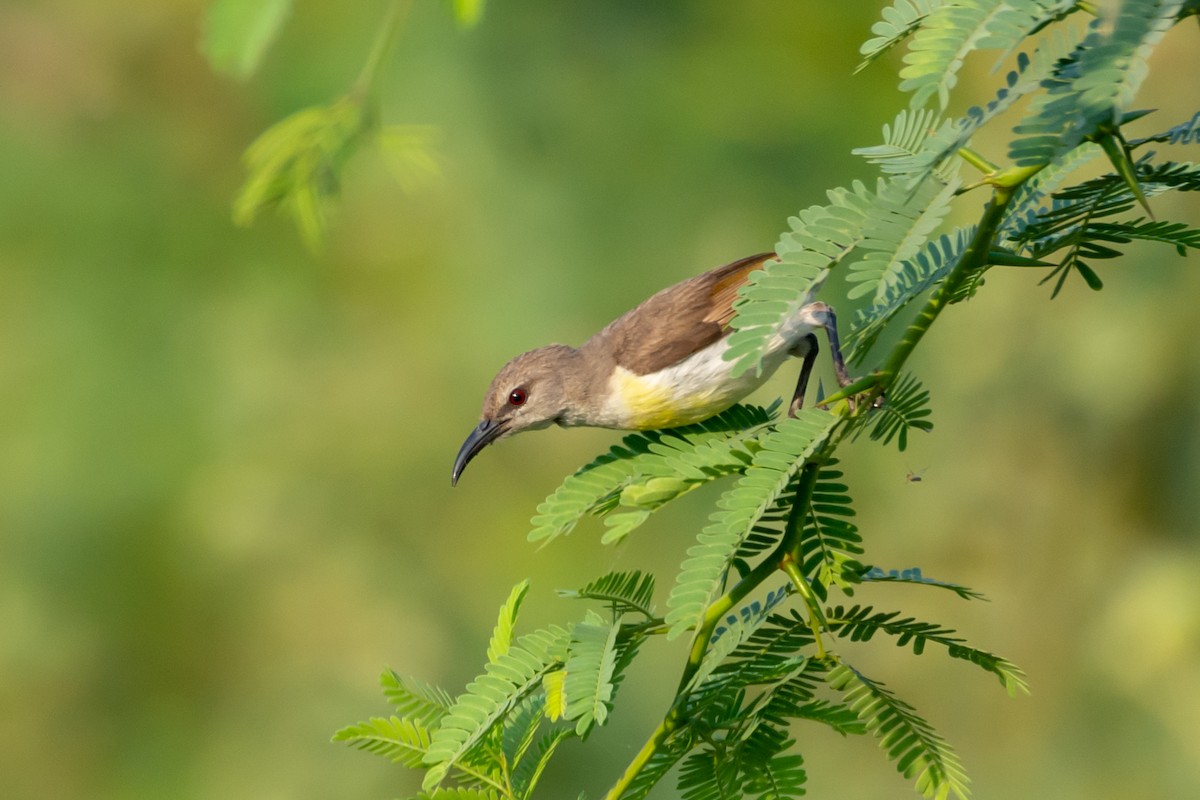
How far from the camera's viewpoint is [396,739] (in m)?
2.36

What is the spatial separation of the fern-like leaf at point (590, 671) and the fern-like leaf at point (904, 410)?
69 centimetres

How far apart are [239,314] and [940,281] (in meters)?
6.28

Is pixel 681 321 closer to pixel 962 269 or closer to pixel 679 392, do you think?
pixel 679 392

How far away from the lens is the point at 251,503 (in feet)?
25.2

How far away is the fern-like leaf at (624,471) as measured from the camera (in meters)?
2.31

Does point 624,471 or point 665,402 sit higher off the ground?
point 665,402

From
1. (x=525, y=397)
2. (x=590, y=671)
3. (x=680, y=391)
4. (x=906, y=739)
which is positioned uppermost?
(x=525, y=397)

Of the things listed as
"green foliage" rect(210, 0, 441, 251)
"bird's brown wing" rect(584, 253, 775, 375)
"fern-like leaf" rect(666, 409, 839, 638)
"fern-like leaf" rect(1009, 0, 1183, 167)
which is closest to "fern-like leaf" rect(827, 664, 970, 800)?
"fern-like leaf" rect(666, 409, 839, 638)

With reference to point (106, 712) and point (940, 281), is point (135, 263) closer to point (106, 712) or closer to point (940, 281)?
point (106, 712)

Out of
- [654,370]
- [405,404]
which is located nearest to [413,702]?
[654,370]

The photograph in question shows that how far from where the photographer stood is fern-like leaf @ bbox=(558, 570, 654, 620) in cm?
235

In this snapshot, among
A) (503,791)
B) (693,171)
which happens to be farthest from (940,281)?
(693,171)

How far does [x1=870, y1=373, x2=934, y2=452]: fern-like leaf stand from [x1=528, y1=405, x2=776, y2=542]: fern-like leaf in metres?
0.27

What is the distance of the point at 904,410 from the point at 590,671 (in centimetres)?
84
